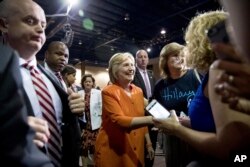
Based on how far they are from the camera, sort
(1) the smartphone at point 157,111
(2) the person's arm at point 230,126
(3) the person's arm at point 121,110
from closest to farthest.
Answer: (2) the person's arm at point 230,126 < (1) the smartphone at point 157,111 < (3) the person's arm at point 121,110

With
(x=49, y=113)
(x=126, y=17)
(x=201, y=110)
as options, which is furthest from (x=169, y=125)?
(x=126, y=17)

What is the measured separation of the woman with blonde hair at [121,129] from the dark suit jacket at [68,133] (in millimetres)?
744

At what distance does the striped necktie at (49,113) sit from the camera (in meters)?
1.37

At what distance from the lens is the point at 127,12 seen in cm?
793

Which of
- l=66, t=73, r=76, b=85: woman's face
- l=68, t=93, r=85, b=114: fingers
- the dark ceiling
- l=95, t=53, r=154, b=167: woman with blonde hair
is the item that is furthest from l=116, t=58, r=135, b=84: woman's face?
the dark ceiling

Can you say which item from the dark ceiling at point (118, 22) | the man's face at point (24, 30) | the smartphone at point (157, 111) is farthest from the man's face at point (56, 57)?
the dark ceiling at point (118, 22)

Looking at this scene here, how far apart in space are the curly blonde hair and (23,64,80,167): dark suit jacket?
2.57 feet

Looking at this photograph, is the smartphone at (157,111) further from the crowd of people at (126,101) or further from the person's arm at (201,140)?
the person's arm at (201,140)

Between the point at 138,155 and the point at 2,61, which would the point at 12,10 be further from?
the point at 138,155

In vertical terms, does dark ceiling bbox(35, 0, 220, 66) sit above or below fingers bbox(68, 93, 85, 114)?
above

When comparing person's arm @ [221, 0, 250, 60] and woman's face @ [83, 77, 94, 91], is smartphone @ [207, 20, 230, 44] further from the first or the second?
woman's face @ [83, 77, 94, 91]

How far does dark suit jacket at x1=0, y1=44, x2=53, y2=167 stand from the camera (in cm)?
69

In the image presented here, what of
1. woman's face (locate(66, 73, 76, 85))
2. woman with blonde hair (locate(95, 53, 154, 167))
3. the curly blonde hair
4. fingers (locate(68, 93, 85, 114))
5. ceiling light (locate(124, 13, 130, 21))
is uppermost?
ceiling light (locate(124, 13, 130, 21))

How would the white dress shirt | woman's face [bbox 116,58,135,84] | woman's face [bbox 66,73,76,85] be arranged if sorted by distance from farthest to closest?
woman's face [bbox 66,73,76,85], woman's face [bbox 116,58,135,84], the white dress shirt
